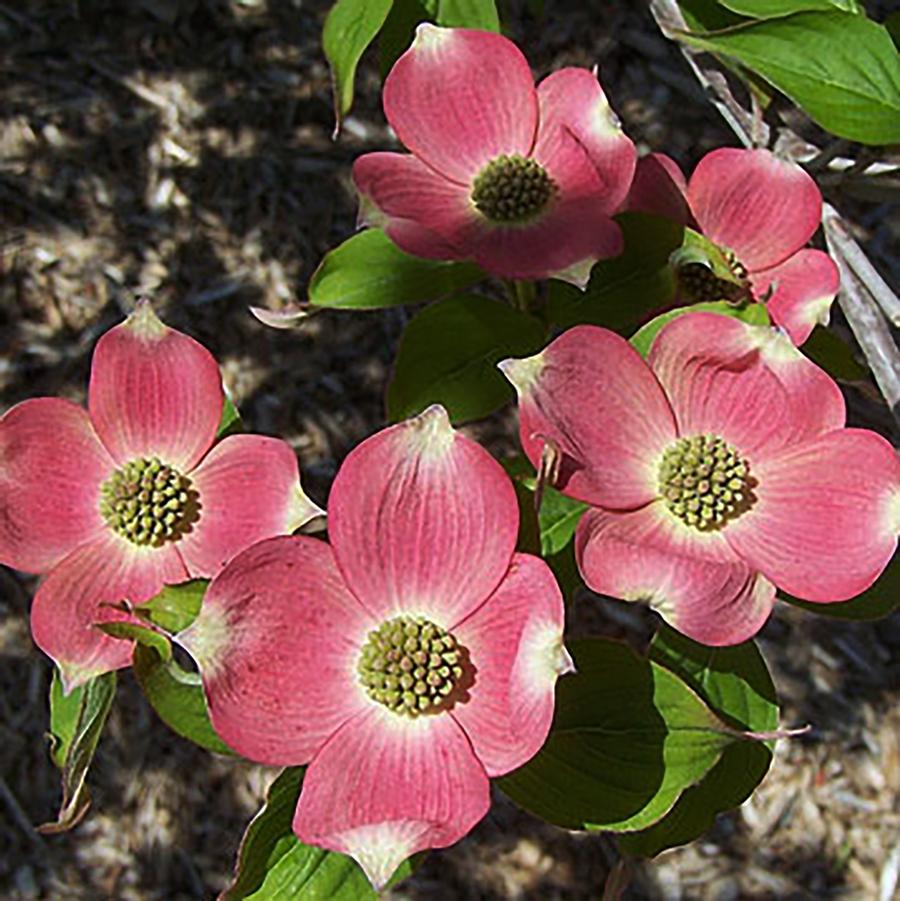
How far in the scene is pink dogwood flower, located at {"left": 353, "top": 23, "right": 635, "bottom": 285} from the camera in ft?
2.80

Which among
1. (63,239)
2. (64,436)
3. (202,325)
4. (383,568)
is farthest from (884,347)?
(63,239)

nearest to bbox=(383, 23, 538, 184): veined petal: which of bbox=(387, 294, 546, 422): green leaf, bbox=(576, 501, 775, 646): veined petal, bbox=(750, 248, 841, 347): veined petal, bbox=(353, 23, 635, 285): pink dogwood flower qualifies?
bbox=(353, 23, 635, 285): pink dogwood flower

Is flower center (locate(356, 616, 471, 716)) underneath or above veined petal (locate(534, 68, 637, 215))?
underneath

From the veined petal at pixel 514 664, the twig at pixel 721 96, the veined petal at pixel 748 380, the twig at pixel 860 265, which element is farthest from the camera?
the twig at pixel 721 96

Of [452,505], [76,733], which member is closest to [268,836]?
[76,733]

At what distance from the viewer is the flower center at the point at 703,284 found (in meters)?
0.93

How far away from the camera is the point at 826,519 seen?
0.78 m

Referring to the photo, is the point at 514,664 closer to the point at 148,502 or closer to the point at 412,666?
the point at 412,666

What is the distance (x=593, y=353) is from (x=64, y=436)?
343mm

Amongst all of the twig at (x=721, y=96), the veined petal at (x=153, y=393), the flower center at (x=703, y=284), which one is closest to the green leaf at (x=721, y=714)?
the flower center at (x=703, y=284)

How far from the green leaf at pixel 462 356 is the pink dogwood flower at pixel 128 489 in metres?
0.17

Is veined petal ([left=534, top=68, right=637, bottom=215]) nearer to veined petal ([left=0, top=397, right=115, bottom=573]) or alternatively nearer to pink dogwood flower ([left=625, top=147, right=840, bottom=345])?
pink dogwood flower ([left=625, top=147, right=840, bottom=345])

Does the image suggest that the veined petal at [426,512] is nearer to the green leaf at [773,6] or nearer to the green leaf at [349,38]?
the green leaf at [349,38]

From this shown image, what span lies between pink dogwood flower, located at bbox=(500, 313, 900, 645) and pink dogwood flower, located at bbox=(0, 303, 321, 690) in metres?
0.17
